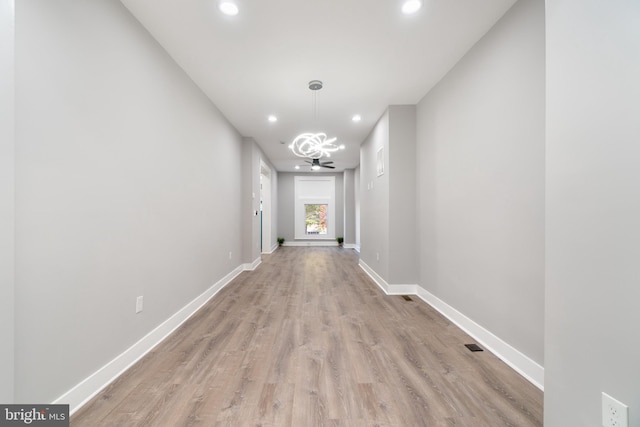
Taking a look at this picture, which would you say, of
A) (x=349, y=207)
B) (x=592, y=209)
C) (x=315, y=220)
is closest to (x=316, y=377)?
(x=592, y=209)

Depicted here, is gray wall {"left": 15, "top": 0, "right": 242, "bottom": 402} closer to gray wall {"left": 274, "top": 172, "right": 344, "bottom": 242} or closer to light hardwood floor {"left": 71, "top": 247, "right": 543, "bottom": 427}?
light hardwood floor {"left": 71, "top": 247, "right": 543, "bottom": 427}

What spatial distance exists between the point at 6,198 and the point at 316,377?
2009 millimetres

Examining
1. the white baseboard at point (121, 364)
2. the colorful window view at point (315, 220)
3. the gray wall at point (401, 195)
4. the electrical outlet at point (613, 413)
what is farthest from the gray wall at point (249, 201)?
the electrical outlet at point (613, 413)

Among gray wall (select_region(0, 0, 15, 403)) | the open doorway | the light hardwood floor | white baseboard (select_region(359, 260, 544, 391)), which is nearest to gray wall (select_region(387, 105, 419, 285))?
white baseboard (select_region(359, 260, 544, 391))

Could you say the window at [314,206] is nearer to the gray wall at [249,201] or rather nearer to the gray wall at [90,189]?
the gray wall at [249,201]

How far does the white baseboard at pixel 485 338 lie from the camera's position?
180 centimetres

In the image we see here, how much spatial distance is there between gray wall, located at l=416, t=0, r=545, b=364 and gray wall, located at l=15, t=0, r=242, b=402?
307 cm

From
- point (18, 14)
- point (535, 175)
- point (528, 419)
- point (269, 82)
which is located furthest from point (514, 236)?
point (18, 14)

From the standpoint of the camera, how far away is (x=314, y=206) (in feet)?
33.8

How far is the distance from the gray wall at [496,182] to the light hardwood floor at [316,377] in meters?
A: 0.43

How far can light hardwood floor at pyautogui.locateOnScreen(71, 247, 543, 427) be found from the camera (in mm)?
1468

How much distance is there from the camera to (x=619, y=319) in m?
0.99

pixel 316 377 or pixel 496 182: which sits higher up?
pixel 496 182

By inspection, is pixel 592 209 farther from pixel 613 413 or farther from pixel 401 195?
pixel 401 195
